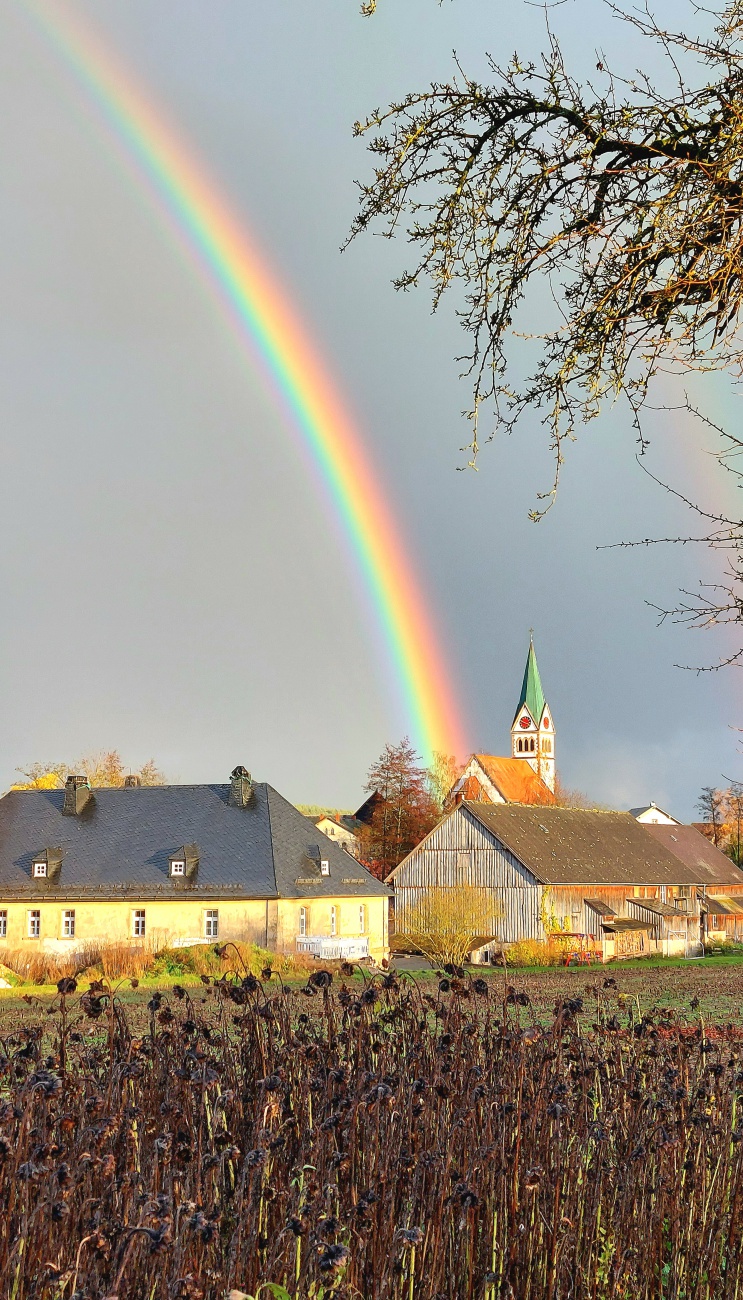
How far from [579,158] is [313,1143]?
16.8 feet

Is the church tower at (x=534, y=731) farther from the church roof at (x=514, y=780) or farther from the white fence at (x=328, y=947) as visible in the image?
the white fence at (x=328, y=947)

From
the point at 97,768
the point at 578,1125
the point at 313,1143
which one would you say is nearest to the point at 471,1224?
the point at 313,1143

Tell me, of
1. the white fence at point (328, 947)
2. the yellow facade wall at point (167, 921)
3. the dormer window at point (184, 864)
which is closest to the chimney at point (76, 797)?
the yellow facade wall at point (167, 921)

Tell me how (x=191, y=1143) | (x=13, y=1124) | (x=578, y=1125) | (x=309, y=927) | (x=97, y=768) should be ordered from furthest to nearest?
(x=97, y=768), (x=309, y=927), (x=578, y=1125), (x=191, y=1143), (x=13, y=1124)

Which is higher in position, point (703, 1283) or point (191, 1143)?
point (191, 1143)

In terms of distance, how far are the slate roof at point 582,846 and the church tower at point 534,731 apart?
219 feet

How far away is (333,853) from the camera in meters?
58.2

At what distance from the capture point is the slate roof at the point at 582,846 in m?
62.3

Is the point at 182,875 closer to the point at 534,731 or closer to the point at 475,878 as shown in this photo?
the point at 475,878

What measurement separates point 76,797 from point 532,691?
311 feet

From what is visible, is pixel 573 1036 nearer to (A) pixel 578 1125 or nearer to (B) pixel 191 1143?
(A) pixel 578 1125

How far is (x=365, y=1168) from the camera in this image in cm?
505

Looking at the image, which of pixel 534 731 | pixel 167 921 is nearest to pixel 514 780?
pixel 534 731

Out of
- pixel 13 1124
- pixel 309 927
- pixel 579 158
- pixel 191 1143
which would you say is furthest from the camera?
pixel 309 927
